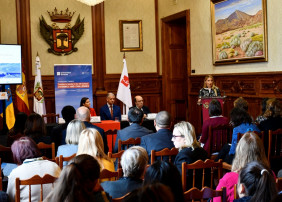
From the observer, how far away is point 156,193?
1490 millimetres

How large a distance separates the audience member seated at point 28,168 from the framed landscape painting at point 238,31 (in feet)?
A: 18.9

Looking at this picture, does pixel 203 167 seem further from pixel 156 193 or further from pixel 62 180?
pixel 156 193

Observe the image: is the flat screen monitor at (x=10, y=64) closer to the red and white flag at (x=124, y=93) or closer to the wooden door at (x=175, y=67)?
the red and white flag at (x=124, y=93)

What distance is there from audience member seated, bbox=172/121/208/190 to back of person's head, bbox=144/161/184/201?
1249 millimetres

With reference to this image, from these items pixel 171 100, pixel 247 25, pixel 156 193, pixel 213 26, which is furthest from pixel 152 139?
pixel 171 100

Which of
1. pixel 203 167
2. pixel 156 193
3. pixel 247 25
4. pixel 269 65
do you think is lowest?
pixel 203 167

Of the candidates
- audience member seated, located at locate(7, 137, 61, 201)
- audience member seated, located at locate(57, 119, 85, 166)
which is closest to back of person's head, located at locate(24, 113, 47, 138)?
audience member seated, located at locate(57, 119, 85, 166)

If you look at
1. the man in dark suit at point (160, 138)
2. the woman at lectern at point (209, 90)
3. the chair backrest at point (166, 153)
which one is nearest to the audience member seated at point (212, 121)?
the man in dark suit at point (160, 138)

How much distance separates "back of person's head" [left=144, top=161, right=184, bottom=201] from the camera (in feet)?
7.50

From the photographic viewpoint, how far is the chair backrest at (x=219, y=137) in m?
5.45

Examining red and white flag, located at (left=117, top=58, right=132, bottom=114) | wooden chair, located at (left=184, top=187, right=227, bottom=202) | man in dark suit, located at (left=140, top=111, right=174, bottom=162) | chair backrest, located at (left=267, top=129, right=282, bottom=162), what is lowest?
chair backrest, located at (left=267, top=129, right=282, bottom=162)

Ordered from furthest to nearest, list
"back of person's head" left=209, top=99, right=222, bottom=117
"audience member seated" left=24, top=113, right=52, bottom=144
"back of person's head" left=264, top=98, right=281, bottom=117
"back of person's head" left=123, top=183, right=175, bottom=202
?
"back of person's head" left=209, top=99, right=222, bottom=117, "back of person's head" left=264, top=98, right=281, bottom=117, "audience member seated" left=24, top=113, right=52, bottom=144, "back of person's head" left=123, top=183, right=175, bottom=202

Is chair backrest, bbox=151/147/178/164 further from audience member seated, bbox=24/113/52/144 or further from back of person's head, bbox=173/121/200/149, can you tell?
audience member seated, bbox=24/113/52/144

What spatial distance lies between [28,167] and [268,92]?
5778mm
